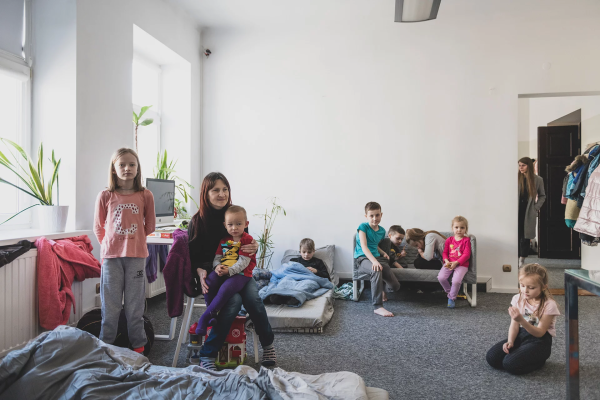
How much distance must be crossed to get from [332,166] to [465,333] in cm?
222

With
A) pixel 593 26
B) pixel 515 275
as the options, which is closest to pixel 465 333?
pixel 515 275

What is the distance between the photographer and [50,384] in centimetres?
160

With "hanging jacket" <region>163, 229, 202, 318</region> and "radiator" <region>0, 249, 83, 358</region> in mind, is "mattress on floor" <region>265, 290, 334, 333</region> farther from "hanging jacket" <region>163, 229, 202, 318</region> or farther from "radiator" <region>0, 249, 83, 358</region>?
"radiator" <region>0, 249, 83, 358</region>

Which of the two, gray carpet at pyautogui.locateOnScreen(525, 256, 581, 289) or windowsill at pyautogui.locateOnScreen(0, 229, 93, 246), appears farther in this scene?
gray carpet at pyautogui.locateOnScreen(525, 256, 581, 289)

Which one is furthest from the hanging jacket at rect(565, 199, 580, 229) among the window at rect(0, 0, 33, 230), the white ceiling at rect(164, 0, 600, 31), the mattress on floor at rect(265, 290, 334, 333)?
the window at rect(0, 0, 33, 230)

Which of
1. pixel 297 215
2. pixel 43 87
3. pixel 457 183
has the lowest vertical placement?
pixel 297 215

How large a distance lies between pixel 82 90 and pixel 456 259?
3295 mm

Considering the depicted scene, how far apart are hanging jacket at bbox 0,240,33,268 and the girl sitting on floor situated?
8.49 ft

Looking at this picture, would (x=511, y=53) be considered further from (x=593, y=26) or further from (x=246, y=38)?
(x=246, y=38)

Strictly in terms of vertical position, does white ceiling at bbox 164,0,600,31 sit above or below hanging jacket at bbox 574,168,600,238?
above

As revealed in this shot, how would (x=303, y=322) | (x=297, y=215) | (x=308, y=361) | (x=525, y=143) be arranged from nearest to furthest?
(x=308, y=361) < (x=303, y=322) < (x=297, y=215) < (x=525, y=143)

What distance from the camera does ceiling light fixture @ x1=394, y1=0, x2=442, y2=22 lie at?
2857mm

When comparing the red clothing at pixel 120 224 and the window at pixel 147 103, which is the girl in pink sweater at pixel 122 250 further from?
the window at pixel 147 103

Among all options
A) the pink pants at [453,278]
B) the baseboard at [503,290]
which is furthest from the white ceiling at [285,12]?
the baseboard at [503,290]
